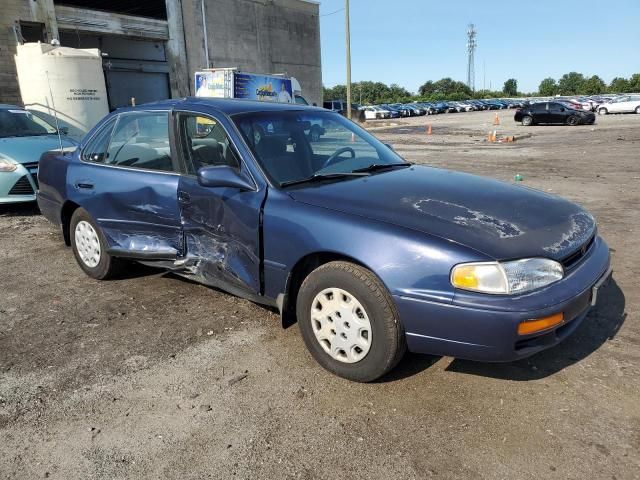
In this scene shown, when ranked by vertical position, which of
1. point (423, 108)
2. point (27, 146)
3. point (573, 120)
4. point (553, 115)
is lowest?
point (573, 120)

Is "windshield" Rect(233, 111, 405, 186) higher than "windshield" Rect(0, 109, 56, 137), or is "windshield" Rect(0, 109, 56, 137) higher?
"windshield" Rect(0, 109, 56, 137)

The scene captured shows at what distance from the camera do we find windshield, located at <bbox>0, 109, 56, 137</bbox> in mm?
8203

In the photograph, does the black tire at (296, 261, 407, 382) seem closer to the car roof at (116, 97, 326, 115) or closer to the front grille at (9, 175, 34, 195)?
the car roof at (116, 97, 326, 115)

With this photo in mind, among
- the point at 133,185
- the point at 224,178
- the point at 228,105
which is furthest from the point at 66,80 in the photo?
the point at 224,178

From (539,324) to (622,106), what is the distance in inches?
1703

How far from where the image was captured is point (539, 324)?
2521mm

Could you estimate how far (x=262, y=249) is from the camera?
324 centimetres

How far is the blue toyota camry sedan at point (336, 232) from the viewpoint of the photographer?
2.55 m

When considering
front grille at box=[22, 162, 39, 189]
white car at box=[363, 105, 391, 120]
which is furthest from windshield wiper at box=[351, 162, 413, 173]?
white car at box=[363, 105, 391, 120]

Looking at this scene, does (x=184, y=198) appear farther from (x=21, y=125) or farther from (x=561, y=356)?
(x=21, y=125)

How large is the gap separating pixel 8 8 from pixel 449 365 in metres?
23.5

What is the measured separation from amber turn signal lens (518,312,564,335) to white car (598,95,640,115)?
4297 cm

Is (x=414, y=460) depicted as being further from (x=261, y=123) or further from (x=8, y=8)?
(x=8, y=8)

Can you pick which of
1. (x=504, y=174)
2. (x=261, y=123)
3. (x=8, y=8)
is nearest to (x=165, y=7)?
(x=8, y=8)
